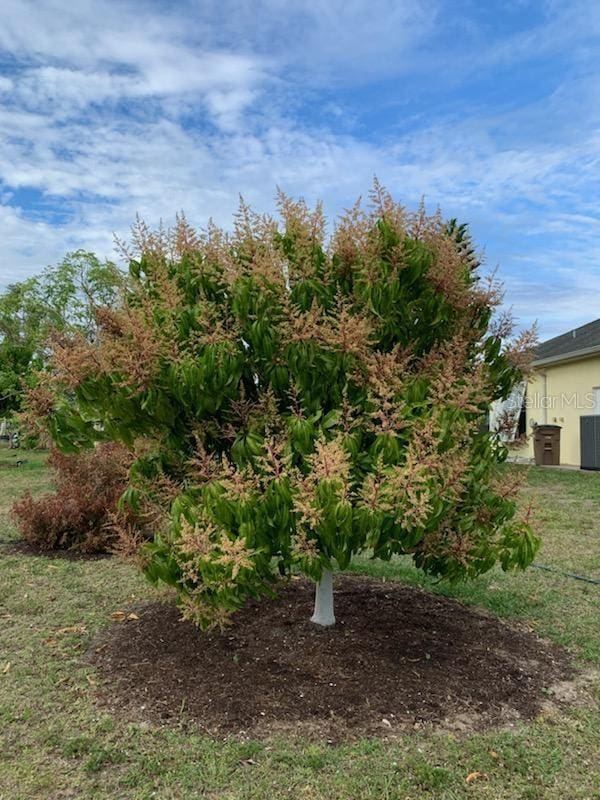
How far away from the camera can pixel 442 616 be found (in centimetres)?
485

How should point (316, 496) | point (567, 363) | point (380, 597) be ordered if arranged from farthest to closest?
point (567, 363) → point (380, 597) → point (316, 496)

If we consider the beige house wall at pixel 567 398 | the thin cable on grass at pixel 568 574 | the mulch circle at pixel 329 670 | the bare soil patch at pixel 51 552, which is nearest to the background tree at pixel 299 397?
the mulch circle at pixel 329 670

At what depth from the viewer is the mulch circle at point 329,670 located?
325cm

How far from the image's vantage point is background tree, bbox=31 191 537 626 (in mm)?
2949

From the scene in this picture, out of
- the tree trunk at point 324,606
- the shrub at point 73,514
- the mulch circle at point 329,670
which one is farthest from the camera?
the shrub at point 73,514

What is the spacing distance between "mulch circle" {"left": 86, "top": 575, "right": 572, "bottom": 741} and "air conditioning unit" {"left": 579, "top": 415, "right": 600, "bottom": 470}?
11436 mm

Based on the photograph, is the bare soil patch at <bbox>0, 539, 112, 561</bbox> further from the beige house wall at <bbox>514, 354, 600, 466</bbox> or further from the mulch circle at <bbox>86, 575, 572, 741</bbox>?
the beige house wall at <bbox>514, 354, 600, 466</bbox>

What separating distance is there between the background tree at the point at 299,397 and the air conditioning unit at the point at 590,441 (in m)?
12.6

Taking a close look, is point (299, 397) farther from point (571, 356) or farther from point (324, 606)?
point (571, 356)

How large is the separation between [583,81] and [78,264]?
20.8 metres

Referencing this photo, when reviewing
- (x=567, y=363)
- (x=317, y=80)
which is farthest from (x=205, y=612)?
(x=567, y=363)

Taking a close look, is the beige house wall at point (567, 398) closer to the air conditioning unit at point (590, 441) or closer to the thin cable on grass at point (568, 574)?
the air conditioning unit at point (590, 441)

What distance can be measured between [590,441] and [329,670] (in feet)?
44.0

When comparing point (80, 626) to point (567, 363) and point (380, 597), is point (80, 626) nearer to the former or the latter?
point (380, 597)
